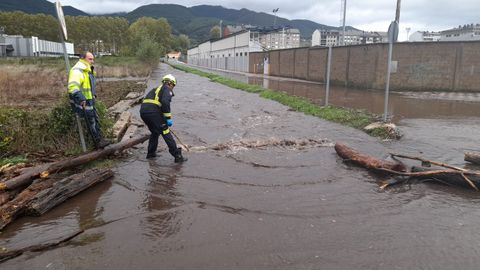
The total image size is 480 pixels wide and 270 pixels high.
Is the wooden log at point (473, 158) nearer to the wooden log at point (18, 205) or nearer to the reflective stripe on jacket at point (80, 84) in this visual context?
the reflective stripe on jacket at point (80, 84)

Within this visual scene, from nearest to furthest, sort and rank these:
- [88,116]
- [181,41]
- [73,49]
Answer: [88,116], [73,49], [181,41]

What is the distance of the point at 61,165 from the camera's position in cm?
619

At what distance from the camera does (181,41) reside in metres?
158

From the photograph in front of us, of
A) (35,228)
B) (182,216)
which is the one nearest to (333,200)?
(182,216)

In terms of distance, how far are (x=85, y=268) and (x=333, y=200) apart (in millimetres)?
3547

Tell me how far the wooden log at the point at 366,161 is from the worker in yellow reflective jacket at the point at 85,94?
475 cm

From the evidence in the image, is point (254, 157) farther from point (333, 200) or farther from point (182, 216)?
point (182, 216)

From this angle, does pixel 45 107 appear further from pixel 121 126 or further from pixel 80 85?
pixel 80 85

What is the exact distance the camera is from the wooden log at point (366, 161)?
6.86m

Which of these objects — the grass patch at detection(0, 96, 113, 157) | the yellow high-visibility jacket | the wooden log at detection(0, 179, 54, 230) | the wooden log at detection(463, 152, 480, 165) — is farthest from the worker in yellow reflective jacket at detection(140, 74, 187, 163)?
the wooden log at detection(463, 152, 480, 165)

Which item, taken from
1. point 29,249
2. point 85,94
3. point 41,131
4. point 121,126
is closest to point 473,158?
point 85,94

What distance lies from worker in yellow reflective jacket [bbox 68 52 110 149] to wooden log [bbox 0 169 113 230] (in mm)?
1223

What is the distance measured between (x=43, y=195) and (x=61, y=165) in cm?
113

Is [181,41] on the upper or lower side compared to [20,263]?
upper
